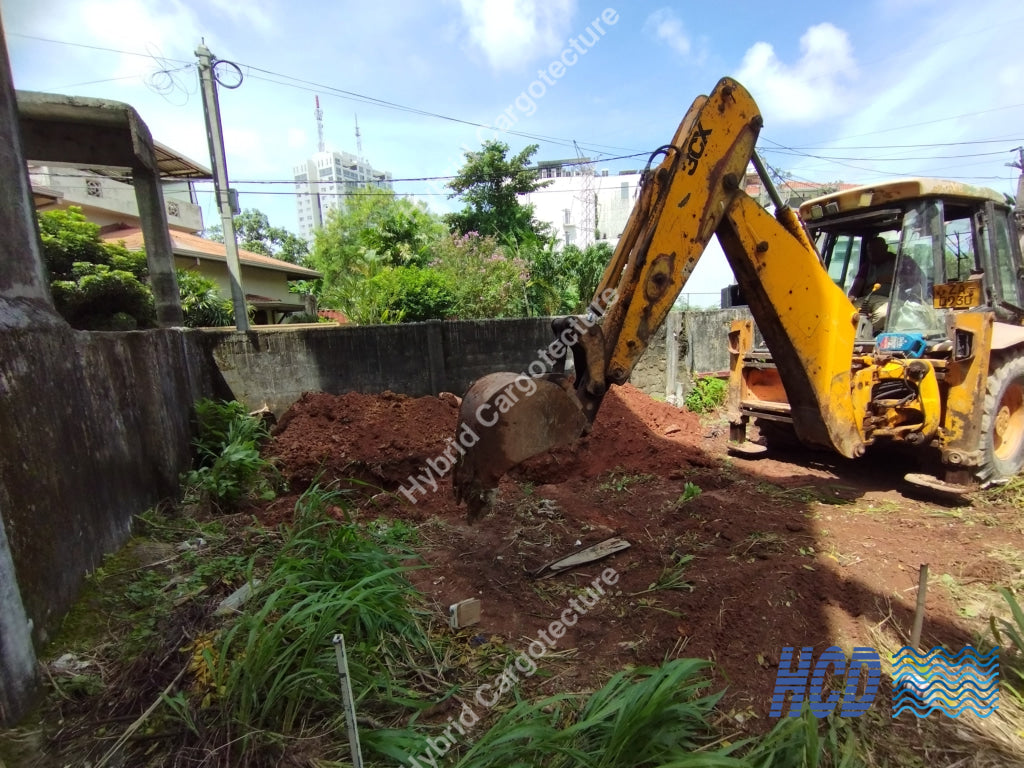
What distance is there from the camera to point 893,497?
4.33 m

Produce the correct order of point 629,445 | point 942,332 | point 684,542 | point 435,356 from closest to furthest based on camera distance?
point 684,542 < point 942,332 < point 629,445 < point 435,356

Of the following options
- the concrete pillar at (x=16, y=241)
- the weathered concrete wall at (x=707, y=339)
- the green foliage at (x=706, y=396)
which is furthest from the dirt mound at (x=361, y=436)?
the weathered concrete wall at (x=707, y=339)

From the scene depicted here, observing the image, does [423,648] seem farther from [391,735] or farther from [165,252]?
[165,252]

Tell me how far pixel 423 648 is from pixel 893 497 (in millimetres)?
4059

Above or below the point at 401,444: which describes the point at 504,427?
above

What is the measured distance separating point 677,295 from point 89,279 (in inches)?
373

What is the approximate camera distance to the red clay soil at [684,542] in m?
2.57

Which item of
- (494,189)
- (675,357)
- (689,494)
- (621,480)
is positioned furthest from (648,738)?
(494,189)

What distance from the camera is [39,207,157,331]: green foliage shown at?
8.34 metres

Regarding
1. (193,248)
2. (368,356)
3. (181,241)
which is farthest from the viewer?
(181,241)

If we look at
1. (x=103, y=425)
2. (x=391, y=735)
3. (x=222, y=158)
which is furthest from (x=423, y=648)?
(x=222, y=158)

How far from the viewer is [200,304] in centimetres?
1091

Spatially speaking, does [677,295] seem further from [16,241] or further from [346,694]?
[16,241]

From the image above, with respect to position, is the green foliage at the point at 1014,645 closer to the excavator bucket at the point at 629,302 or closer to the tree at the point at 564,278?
the excavator bucket at the point at 629,302
